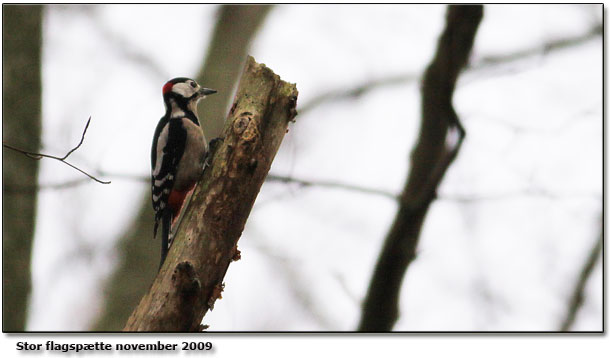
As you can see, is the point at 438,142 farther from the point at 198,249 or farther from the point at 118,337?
the point at 118,337

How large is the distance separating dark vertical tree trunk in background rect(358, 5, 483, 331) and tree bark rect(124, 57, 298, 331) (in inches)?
26.5

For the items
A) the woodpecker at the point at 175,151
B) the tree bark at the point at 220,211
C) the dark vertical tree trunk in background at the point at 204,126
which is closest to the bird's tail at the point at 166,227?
the woodpecker at the point at 175,151

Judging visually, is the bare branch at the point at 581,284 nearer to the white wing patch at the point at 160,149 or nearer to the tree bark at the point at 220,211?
the tree bark at the point at 220,211

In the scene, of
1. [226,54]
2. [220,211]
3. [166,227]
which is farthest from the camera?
[226,54]

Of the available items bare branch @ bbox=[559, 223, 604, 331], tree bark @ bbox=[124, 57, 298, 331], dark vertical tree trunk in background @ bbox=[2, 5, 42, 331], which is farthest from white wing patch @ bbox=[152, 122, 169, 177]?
bare branch @ bbox=[559, 223, 604, 331]

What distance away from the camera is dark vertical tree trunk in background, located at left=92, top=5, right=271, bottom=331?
5.59m

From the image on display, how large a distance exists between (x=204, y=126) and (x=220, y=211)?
3.10m

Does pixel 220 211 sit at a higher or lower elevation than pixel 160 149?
lower

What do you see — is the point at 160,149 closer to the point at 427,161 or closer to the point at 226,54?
the point at 427,161

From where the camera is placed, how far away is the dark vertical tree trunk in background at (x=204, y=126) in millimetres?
5586

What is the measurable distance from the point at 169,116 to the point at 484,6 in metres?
2.24

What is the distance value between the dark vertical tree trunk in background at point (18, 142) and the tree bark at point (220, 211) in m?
2.14

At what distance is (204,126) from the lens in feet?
19.3

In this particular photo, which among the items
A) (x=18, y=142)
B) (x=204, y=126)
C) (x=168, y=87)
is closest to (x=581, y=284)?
(x=168, y=87)
